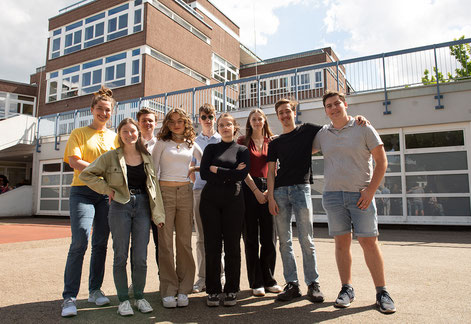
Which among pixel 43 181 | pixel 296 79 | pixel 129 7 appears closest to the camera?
pixel 296 79

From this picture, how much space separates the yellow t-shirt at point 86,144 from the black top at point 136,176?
422 millimetres

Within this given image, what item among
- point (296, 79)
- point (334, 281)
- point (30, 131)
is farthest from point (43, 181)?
point (334, 281)

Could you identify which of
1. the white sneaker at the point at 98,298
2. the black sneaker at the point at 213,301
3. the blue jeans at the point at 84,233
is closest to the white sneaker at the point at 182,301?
the black sneaker at the point at 213,301

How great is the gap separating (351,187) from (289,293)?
1.22 metres

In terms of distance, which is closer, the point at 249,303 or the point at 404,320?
the point at 404,320

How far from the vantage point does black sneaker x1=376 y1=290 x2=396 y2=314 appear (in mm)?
2949

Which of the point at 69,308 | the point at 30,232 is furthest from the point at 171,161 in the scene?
the point at 30,232

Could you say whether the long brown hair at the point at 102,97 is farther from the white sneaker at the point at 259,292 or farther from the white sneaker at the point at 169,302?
the white sneaker at the point at 259,292

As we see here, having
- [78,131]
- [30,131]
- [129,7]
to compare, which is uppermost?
[129,7]

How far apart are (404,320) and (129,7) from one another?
77.3 feet

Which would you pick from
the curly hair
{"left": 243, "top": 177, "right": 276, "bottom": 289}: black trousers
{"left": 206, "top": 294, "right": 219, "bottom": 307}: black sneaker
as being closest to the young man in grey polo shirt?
{"left": 243, "top": 177, "right": 276, "bottom": 289}: black trousers

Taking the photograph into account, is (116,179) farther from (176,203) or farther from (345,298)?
(345,298)

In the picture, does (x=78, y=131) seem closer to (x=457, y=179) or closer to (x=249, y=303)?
(x=249, y=303)

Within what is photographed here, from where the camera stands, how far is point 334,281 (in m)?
4.10
